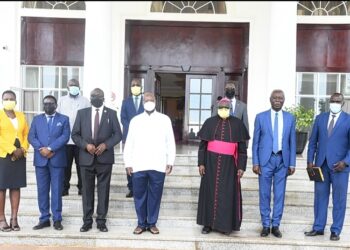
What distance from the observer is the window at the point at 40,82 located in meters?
10.9

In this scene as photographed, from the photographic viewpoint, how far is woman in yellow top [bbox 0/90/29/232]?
596cm

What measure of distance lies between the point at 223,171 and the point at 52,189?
2.31 metres

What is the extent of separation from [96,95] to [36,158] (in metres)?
1.17

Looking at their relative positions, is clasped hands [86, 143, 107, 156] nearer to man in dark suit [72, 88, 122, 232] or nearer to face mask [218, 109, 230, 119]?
man in dark suit [72, 88, 122, 232]

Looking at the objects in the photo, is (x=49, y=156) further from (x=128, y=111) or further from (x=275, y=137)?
(x=275, y=137)

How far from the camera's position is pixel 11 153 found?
595cm

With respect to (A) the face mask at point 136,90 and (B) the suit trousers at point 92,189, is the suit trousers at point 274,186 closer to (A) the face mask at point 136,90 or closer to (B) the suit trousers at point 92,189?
(B) the suit trousers at point 92,189

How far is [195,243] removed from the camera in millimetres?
5805

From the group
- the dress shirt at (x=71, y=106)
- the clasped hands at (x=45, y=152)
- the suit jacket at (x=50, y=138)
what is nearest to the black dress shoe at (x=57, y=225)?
the suit jacket at (x=50, y=138)

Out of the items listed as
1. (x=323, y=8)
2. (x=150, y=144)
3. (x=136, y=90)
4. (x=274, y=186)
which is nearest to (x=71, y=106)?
(x=136, y=90)

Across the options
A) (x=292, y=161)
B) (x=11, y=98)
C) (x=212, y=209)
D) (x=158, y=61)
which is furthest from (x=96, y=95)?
(x=158, y=61)

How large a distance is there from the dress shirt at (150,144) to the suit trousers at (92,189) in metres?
0.36

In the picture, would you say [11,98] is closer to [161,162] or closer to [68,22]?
[161,162]

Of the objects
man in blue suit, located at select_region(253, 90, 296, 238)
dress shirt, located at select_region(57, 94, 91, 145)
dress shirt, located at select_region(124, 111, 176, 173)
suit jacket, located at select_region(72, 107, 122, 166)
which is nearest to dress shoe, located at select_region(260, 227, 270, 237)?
man in blue suit, located at select_region(253, 90, 296, 238)
